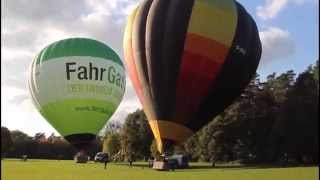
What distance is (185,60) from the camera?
28750 mm

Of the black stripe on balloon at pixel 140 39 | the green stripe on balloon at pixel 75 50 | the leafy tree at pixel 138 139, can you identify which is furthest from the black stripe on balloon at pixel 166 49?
the leafy tree at pixel 138 139

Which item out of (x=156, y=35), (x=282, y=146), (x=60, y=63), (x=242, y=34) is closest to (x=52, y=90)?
(x=60, y=63)

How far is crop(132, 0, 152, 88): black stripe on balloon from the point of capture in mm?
29594

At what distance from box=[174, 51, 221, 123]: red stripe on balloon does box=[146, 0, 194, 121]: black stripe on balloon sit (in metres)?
0.29

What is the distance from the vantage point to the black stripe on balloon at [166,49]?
28.7 meters

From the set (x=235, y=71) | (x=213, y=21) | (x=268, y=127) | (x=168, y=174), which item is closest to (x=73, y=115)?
(x=168, y=174)

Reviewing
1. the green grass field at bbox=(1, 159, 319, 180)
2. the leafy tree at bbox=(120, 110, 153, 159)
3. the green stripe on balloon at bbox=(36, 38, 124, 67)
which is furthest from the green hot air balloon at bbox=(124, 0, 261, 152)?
the leafy tree at bbox=(120, 110, 153, 159)

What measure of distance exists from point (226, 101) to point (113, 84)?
11.1 meters

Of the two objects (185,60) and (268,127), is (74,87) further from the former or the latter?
(268,127)

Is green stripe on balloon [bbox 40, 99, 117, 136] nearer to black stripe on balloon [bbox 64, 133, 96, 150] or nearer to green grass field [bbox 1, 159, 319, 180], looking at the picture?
black stripe on balloon [bbox 64, 133, 96, 150]

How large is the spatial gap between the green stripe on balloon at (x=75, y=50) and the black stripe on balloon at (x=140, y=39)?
8825mm

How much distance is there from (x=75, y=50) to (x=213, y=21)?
1245 cm

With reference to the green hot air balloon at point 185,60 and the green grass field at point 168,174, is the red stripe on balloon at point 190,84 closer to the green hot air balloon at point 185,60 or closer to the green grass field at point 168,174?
the green hot air balloon at point 185,60

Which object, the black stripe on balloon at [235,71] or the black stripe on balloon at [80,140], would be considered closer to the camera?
the black stripe on balloon at [235,71]
